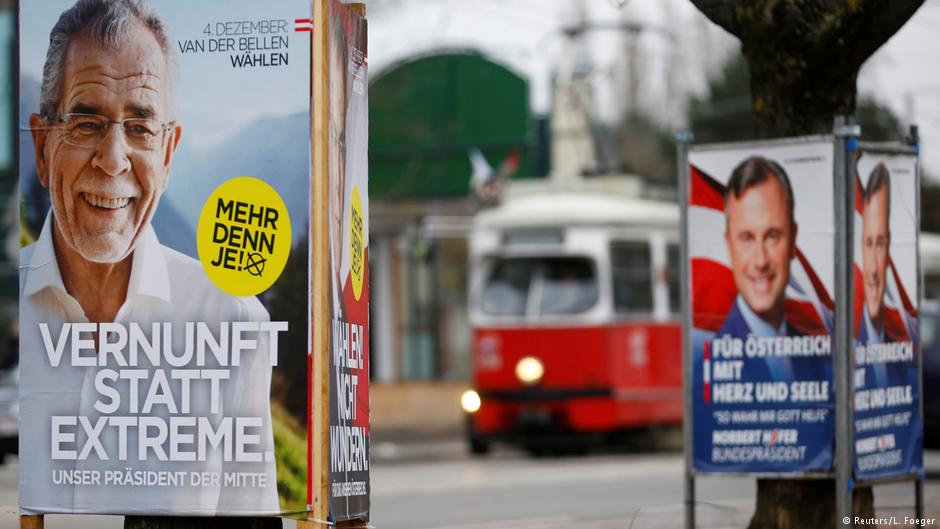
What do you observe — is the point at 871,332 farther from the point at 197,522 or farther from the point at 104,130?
the point at 104,130

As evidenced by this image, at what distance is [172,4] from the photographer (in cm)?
662

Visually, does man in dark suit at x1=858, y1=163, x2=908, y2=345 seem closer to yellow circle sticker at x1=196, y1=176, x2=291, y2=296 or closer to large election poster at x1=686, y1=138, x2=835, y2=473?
large election poster at x1=686, y1=138, x2=835, y2=473

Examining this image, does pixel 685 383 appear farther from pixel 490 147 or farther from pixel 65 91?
pixel 490 147

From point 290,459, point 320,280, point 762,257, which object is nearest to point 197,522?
point 290,459

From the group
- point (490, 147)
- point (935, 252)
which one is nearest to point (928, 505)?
point (935, 252)

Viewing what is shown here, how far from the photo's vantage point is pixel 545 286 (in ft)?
79.7

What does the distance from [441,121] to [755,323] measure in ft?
90.0

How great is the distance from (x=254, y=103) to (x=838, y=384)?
4.05 meters

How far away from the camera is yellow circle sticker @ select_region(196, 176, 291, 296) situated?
6.43 m

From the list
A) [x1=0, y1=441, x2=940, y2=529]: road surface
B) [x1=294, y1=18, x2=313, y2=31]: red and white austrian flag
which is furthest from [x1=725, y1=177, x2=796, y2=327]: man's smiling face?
[x1=294, y1=18, x2=313, y2=31]: red and white austrian flag

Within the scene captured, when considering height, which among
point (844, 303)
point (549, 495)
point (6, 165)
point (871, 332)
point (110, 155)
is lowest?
point (549, 495)

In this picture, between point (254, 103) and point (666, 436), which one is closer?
point (254, 103)

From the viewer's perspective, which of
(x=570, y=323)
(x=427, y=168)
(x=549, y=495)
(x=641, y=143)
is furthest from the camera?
(x=641, y=143)

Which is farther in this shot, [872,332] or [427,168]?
[427,168]
